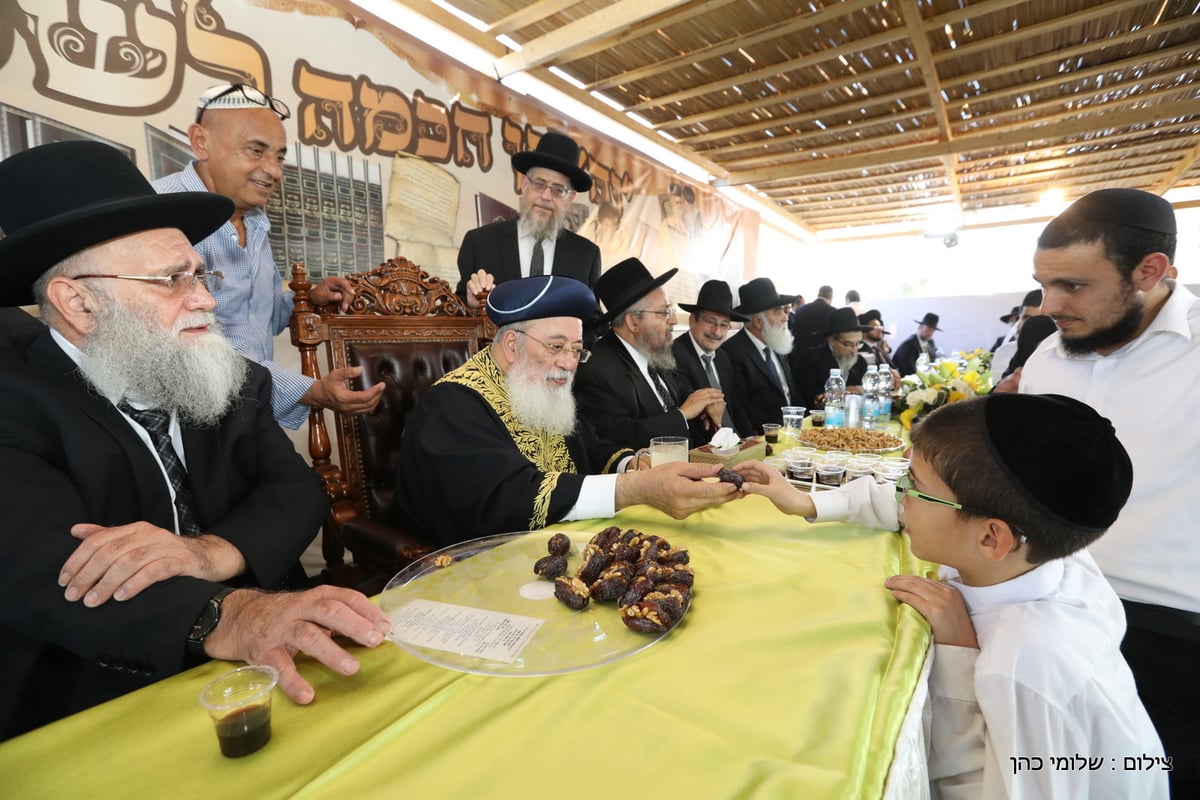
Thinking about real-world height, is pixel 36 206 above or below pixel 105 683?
above

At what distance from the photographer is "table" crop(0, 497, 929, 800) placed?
2.29 ft

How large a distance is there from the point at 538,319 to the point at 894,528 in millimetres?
1534

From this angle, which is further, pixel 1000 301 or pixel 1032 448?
pixel 1000 301

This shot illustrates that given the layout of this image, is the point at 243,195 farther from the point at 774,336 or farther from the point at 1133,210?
the point at 774,336

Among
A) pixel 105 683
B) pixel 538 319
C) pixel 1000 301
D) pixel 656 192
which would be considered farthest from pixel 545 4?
pixel 1000 301

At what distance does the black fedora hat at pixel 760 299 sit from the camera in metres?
5.61

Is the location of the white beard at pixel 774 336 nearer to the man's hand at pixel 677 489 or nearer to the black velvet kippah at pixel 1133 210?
the black velvet kippah at pixel 1133 210

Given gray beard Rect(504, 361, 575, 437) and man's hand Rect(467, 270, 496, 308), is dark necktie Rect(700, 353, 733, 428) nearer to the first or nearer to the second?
man's hand Rect(467, 270, 496, 308)

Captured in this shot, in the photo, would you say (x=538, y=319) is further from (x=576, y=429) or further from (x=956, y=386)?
(x=956, y=386)

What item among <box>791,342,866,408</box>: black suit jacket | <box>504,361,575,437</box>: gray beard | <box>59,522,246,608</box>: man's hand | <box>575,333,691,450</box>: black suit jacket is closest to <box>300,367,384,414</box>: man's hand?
<box>504,361,575,437</box>: gray beard

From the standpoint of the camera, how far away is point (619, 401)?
3447 millimetres

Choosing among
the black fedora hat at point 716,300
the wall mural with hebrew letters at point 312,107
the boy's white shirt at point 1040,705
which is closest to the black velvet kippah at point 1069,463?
the boy's white shirt at point 1040,705

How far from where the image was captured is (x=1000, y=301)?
50.0 ft

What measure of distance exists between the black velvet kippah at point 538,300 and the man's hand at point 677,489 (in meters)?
0.84
